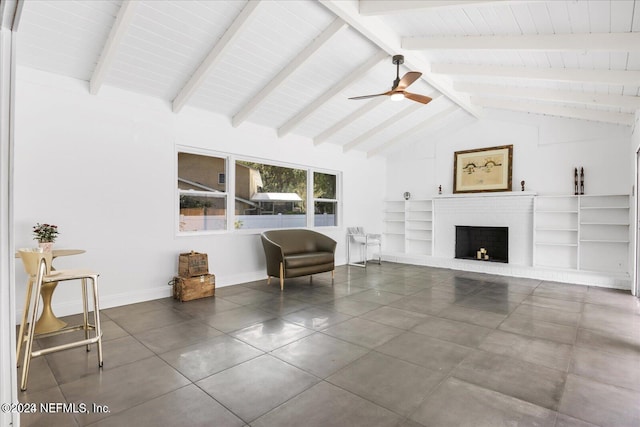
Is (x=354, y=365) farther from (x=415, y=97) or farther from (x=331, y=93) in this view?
(x=331, y=93)

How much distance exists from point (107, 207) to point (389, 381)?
3767 mm

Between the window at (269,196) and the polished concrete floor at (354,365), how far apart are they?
1796mm

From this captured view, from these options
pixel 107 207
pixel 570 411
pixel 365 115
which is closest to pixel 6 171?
pixel 107 207

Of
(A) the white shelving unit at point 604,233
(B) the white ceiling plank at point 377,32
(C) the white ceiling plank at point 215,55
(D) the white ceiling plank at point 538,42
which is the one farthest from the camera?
(A) the white shelving unit at point 604,233

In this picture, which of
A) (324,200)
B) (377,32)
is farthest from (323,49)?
(324,200)

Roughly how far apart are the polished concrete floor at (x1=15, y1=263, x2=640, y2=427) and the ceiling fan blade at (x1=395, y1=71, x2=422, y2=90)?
Result: 9.03 feet

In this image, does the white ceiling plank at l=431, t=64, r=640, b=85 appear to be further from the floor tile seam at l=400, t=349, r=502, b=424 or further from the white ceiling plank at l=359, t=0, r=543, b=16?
the floor tile seam at l=400, t=349, r=502, b=424

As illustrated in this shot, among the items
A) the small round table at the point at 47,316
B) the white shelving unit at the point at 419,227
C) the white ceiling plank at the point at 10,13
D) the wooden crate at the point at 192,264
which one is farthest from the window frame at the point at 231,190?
the white ceiling plank at the point at 10,13

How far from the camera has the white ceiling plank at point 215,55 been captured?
3339mm

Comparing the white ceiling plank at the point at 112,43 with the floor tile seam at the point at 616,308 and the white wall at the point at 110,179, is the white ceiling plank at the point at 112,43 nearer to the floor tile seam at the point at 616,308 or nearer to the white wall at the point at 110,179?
the white wall at the point at 110,179

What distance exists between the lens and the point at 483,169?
7027 mm

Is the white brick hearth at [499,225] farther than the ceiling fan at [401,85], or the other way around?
the white brick hearth at [499,225]

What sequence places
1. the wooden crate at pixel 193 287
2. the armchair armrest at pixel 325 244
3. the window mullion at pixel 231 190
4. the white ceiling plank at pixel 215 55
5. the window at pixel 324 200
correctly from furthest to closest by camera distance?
the window at pixel 324 200 < the armchair armrest at pixel 325 244 < the window mullion at pixel 231 190 < the wooden crate at pixel 193 287 < the white ceiling plank at pixel 215 55

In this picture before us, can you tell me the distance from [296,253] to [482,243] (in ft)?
13.4
